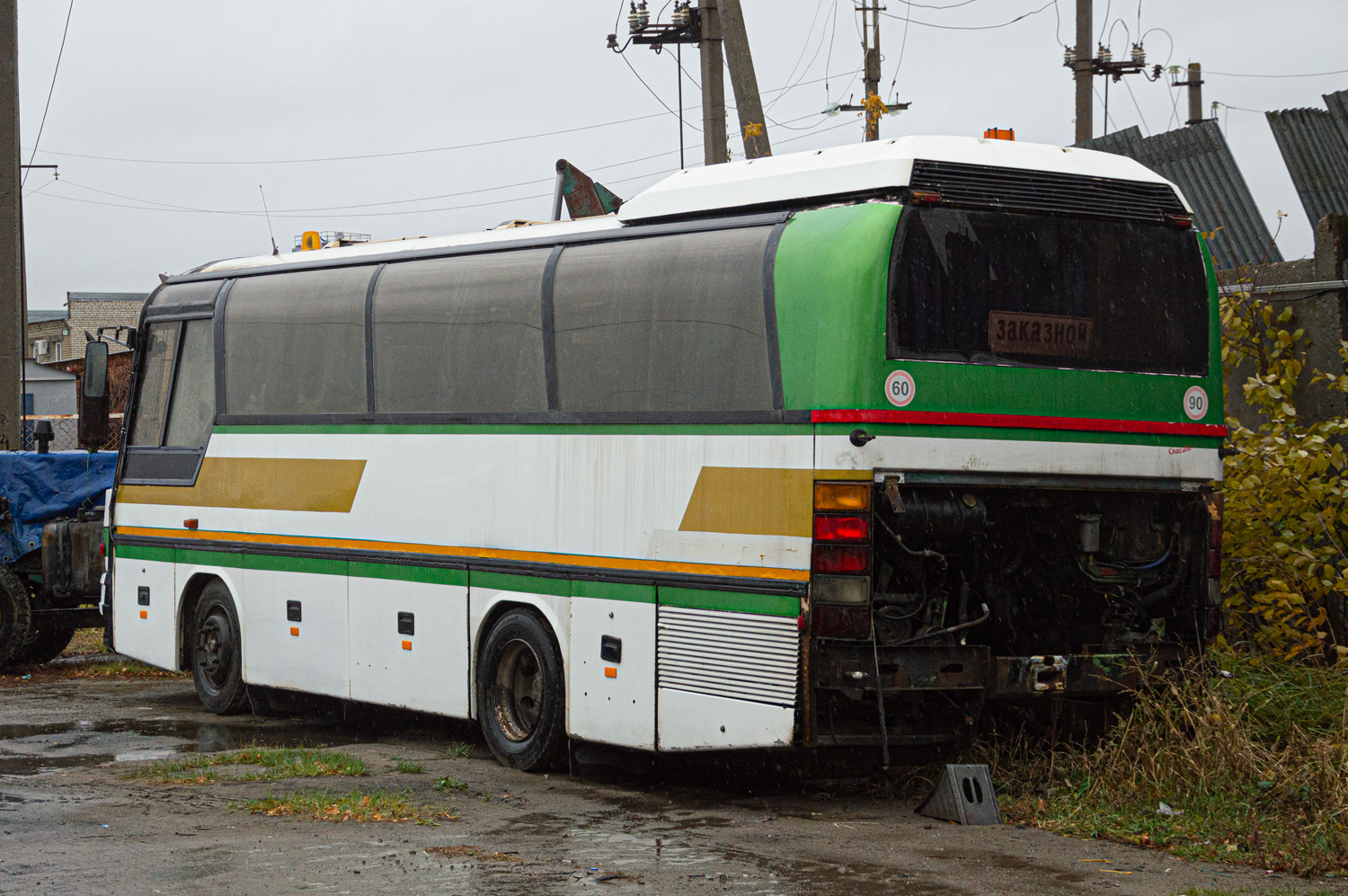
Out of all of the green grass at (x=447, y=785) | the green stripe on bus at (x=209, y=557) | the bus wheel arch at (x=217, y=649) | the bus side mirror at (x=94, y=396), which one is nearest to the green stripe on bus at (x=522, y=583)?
the green grass at (x=447, y=785)

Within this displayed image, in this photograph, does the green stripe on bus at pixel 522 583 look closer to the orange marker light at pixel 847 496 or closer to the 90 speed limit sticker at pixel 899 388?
the orange marker light at pixel 847 496

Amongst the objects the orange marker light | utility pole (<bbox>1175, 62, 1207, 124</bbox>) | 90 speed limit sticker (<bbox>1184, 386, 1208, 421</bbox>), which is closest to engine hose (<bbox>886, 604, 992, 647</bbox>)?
the orange marker light

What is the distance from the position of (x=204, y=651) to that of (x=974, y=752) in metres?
6.57

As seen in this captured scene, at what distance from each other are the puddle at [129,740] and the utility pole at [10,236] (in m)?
5.64

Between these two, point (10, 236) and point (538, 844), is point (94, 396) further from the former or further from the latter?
point (538, 844)

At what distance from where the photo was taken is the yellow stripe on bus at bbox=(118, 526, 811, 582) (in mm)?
8641

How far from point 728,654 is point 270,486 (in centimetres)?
487

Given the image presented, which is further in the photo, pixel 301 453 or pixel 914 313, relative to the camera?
pixel 301 453

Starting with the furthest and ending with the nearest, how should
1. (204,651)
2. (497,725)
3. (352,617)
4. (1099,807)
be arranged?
(204,651)
(352,617)
(497,725)
(1099,807)

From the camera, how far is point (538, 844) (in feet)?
25.9

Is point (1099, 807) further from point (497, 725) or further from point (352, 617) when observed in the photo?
point (352, 617)

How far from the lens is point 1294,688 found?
373 inches

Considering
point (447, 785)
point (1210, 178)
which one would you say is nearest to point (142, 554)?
point (447, 785)

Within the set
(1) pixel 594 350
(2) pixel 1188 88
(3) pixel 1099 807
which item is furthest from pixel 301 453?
(2) pixel 1188 88
